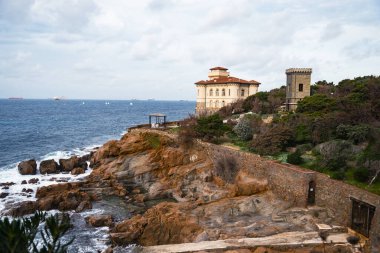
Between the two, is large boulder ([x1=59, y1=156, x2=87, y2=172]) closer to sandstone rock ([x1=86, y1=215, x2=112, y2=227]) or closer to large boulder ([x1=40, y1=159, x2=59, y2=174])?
large boulder ([x1=40, y1=159, x2=59, y2=174])

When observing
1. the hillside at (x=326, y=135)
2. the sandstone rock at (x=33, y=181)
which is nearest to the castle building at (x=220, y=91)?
the hillside at (x=326, y=135)

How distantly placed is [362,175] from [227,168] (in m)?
12.1

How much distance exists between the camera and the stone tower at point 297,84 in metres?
47.2

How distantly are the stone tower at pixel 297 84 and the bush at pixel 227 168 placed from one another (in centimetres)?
1864

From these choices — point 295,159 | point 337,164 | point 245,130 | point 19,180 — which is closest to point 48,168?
point 19,180

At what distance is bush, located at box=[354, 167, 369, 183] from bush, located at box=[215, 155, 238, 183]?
35.5ft

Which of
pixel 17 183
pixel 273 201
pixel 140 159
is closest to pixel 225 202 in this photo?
pixel 273 201

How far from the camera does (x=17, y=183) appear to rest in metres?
38.6

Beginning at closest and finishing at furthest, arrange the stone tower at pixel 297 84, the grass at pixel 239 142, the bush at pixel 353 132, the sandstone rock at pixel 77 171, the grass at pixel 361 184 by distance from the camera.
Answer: the grass at pixel 361 184 < the bush at pixel 353 132 < the grass at pixel 239 142 < the sandstone rock at pixel 77 171 < the stone tower at pixel 297 84

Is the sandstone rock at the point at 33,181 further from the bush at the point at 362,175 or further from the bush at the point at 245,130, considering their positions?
the bush at the point at 362,175

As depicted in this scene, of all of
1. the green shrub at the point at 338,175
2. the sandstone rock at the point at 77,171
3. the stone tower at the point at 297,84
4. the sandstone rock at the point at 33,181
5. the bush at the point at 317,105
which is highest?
the stone tower at the point at 297,84

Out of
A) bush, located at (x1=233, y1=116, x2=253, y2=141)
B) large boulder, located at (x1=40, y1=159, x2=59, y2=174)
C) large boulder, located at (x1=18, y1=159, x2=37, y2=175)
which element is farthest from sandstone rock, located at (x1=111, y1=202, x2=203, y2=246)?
large boulder, located at (x1=18, y1=159, x2=37, y2=175)

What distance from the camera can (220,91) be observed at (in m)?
63.2

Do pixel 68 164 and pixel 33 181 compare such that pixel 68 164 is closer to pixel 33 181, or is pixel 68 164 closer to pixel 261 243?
pixel 33 181
